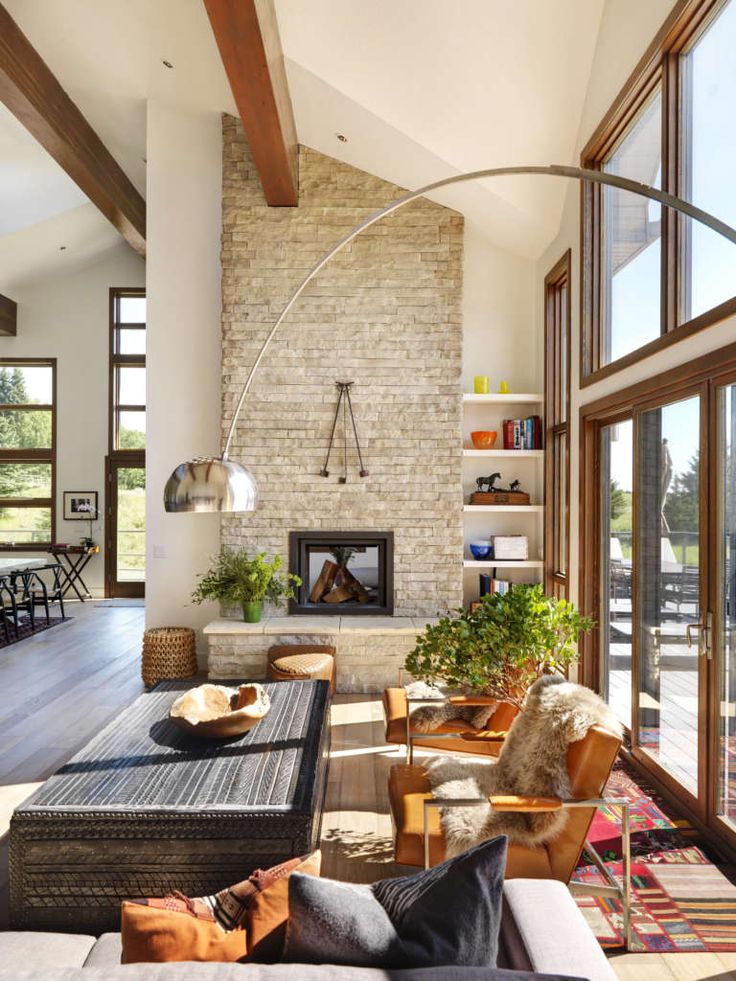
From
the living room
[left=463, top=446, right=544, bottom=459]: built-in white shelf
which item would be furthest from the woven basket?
[left=463, top=446, right=544, bottom=459]: built-in white shelf

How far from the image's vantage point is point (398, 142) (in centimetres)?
509

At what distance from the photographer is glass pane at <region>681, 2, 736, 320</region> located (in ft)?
9.70

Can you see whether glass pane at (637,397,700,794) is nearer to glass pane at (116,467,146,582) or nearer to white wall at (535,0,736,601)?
white wall at (535,0,736,601)

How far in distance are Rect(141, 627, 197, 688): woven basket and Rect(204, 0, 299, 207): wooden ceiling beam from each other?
355 centimetres

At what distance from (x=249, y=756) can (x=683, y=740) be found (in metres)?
2.04

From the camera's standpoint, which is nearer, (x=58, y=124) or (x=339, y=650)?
(x=339, y=650)

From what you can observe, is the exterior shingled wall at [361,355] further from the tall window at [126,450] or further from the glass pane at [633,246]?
the tall window at [126,450]

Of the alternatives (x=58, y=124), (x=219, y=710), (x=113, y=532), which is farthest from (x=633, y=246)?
(x=113, y=532)

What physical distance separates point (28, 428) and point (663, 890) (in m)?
10.7

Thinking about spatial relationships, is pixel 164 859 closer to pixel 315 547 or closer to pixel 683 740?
pixel 683 740

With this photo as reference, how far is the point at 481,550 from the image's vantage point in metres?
6.02

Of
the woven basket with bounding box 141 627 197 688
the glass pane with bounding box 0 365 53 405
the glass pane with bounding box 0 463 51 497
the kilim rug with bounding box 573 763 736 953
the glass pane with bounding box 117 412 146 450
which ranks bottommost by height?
the kilim rug with bounding box 573 763 736 953

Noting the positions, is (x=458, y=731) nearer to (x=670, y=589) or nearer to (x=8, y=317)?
(x=670, y=589)

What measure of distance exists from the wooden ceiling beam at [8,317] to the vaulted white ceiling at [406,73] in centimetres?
544
